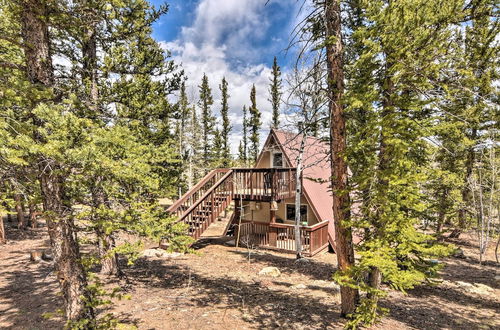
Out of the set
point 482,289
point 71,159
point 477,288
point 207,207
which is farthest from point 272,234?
point 71,159

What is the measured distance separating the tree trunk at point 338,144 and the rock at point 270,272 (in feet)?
13.4

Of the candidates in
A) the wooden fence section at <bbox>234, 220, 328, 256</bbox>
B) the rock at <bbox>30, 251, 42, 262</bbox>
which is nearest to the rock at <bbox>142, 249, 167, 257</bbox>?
the wooden fence section at <bbox>234, 220, 328, 256</bbox>

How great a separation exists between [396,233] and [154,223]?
448 cm

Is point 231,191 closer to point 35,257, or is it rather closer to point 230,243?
point 230,243

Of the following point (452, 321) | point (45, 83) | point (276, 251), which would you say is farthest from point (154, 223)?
point (276, 251)

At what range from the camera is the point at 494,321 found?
21.9ft

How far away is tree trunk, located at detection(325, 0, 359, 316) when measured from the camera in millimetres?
5293

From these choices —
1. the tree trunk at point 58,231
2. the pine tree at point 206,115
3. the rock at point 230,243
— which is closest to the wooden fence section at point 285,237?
the rock at point 230,243

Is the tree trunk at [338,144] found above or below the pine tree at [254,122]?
below

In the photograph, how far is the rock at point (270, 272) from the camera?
9.42 m

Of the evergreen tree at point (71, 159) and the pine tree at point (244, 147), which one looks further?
the pine tree at point (244, 147)

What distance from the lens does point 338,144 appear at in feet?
18.0

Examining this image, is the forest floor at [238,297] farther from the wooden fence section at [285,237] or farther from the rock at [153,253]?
the wooden fence section at [285,237]

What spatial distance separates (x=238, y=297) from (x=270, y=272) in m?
2.58
